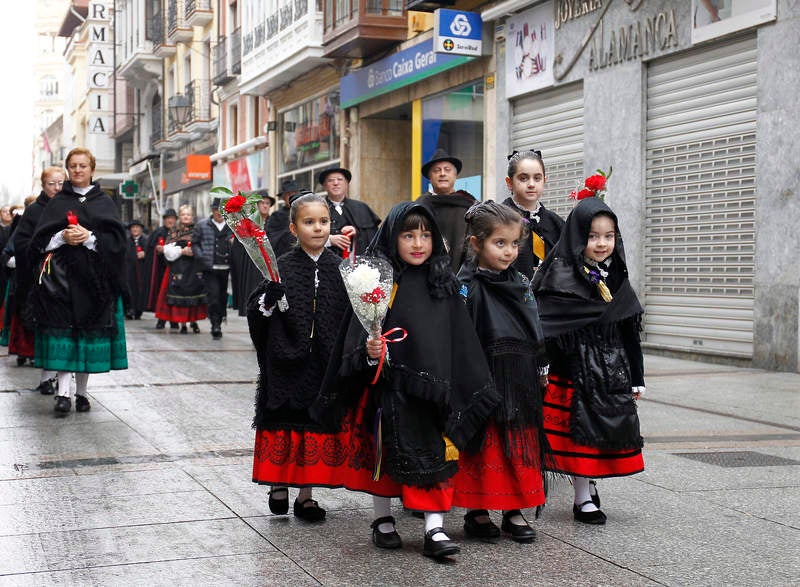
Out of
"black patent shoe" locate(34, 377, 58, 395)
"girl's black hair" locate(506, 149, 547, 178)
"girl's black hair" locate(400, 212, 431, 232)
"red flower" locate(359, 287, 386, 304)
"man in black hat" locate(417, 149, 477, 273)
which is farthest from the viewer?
"black patent shoe" locate(34, 377, 58, 395)

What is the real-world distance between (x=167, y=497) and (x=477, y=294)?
2005 millimetres

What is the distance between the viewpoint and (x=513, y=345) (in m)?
5.25

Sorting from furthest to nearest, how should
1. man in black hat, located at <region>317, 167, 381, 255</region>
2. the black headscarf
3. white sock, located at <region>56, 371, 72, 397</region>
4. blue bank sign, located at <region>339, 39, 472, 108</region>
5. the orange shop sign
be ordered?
1. the orange shop sign
2. blue bank sign, located at <region>339, 39, 472, 108</region>
3. man in black hat, located at <region>317, 167, 381, 255</region>
4. white sock, located at <region>56, 371, 72, 397</region>
5. the black headscarf

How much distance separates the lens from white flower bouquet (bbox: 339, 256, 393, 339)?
15.3ft

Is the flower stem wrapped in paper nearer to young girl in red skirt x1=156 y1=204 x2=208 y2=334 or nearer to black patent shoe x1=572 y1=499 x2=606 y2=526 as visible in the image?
black patent shoe x1=572 y1=499 x2=606 y2=526

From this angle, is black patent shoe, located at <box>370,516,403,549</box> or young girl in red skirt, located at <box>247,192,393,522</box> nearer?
black patent shoe, located at <box>370,516,403,549</box>

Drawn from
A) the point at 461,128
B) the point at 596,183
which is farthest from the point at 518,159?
the point at 461,128

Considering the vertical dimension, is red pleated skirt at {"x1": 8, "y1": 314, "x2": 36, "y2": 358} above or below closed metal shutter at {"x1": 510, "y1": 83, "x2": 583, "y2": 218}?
below

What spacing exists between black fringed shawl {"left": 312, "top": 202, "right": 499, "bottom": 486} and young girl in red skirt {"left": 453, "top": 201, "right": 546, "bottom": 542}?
170 mm

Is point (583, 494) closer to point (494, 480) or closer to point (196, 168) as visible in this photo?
point (494, 480)

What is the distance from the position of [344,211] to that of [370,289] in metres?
5.99

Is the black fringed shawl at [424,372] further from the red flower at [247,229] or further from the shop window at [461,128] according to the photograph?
the shop window at [461,128]

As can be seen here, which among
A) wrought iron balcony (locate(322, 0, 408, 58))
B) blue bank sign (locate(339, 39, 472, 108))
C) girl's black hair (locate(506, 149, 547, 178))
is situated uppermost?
wrought iron balcony (locate(322, 0, 408, 58))

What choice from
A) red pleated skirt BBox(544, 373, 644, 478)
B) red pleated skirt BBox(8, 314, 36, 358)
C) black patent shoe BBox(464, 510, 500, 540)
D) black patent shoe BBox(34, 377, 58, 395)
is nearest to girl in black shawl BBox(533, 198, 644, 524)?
red pleated skirt BBox(544, 373, 644, 478)
